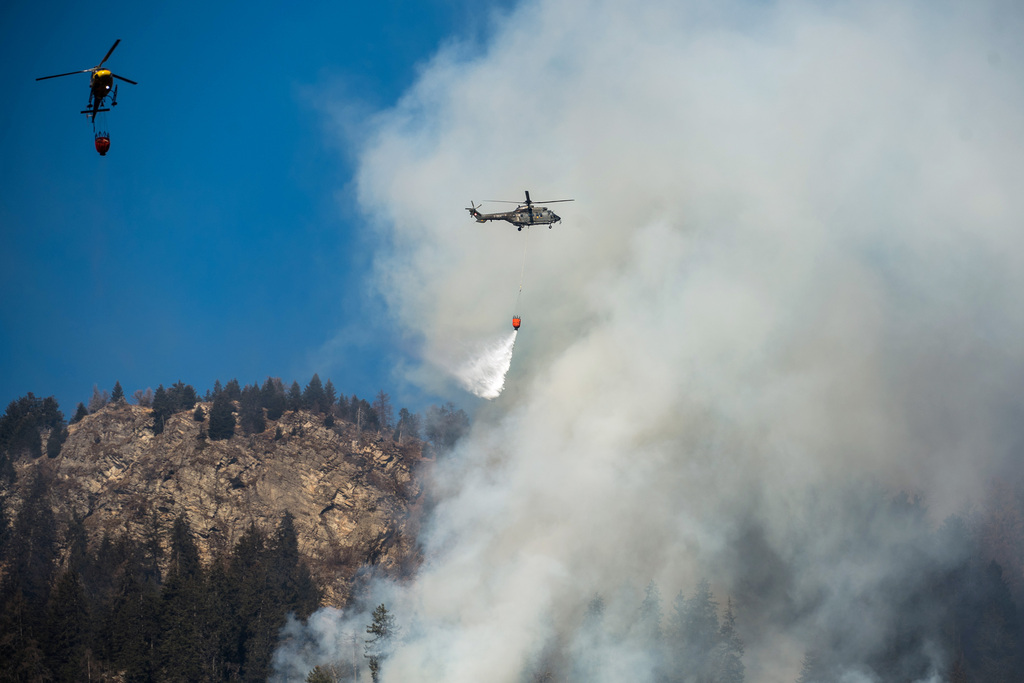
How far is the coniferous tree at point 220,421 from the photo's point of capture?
149m

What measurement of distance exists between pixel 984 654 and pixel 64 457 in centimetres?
12364

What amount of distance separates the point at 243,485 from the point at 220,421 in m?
12.5

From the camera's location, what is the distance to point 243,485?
468 ft

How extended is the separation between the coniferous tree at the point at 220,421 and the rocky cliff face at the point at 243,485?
1.23 metres

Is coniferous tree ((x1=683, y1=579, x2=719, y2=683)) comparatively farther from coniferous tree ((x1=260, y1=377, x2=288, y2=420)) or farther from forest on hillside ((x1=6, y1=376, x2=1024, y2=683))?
coniferous tree ((x1=260, y1=377, x2=288, y2=420))

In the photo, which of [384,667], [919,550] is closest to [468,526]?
[384,667]

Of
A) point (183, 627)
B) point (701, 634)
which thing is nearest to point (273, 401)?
point (183, 627)

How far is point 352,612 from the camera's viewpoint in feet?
375

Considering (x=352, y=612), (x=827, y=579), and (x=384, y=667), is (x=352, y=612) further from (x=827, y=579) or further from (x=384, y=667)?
(x=827, y=579)

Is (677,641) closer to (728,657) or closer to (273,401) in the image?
(728,657)

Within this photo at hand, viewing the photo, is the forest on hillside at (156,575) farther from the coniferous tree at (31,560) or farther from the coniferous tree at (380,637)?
the coniferous tree at (380,637)

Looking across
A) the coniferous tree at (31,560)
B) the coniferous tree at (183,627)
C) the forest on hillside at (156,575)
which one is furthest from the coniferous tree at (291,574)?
the coniferous tree at (31,560)

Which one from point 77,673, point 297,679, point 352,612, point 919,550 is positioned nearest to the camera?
point 77,673

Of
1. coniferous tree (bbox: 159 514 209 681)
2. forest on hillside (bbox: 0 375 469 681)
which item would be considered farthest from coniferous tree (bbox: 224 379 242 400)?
coniferous tree (bbox: 159 514 209 681)
